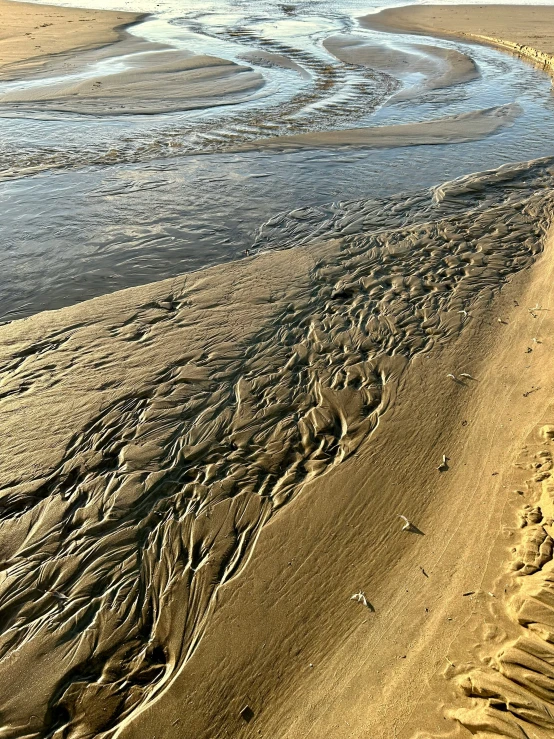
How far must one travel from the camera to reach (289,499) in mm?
3869

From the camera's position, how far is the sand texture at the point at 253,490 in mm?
2861

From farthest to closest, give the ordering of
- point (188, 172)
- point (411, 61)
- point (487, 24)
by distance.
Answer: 1. point (487, 24)
2. point (411, 61)
3. point (188, 172)

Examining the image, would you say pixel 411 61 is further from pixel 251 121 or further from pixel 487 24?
pixel 487 24

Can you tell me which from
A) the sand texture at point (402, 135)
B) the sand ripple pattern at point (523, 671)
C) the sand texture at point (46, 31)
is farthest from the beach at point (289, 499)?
the sand texture at point (46, 31)

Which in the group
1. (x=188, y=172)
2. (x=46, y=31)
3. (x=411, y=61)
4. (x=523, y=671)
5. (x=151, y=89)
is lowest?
(x=523, y=671)

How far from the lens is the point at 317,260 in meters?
6.91

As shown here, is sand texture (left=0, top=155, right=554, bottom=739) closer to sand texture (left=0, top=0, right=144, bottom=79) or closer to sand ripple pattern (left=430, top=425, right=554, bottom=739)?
sand ripple pattern (left=430, top=425, right=554, bottom=739)

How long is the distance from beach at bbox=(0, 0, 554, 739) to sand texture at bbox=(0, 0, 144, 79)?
1345 centimetres

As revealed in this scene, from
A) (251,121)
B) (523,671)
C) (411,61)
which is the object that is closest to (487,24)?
(411,61)

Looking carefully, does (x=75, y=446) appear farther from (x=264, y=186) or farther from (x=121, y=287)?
(x=264, y=186)

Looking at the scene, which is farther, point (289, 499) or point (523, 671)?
point (289, 499)

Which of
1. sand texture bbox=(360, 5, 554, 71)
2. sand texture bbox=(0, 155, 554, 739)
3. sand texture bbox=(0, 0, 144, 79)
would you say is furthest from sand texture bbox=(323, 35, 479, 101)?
sand texture bbox=(0, 155, 554, 739)

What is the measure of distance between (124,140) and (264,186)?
362 centimetres

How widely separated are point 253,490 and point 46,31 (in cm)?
2208
